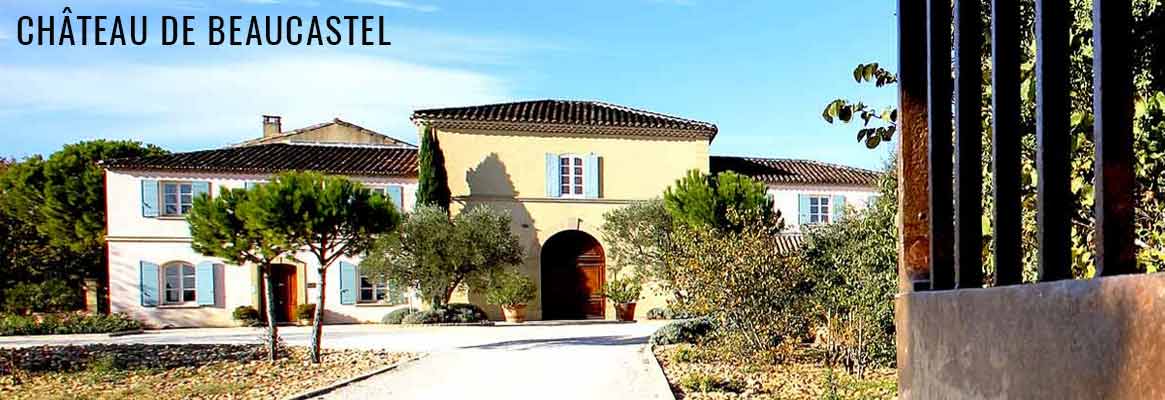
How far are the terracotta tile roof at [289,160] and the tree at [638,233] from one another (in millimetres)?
6654

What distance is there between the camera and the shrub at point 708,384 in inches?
367

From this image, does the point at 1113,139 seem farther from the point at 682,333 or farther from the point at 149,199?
the point at 149,199

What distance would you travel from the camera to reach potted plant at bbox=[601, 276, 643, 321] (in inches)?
962

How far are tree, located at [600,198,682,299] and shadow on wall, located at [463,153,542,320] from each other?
7.65ft

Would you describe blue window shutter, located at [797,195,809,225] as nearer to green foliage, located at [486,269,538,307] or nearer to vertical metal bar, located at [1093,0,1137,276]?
green foliage, located at [486,269,538,307]

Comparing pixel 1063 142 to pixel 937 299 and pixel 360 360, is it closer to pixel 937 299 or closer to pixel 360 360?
pixel 937 299

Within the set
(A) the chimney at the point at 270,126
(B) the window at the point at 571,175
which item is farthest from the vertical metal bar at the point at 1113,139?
(A) the chimney at the point at 270,126

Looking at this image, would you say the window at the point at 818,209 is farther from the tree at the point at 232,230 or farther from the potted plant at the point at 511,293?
the tree at the point at 232,230

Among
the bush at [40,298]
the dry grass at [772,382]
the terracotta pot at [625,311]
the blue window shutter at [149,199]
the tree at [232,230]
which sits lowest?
the terracotta pot at [625,311]

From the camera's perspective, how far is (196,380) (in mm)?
11344

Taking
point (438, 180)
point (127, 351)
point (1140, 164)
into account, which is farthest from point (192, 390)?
point (438, 180)

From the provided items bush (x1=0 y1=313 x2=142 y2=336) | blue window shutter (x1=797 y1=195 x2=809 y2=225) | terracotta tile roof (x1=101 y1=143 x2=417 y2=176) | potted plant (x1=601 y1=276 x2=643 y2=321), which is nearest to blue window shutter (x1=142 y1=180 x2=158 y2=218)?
terracotta tile roof (x1=101 y1=143 x2=417 y2=176)

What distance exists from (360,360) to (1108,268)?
13751mm

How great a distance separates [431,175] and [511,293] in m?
4.53
